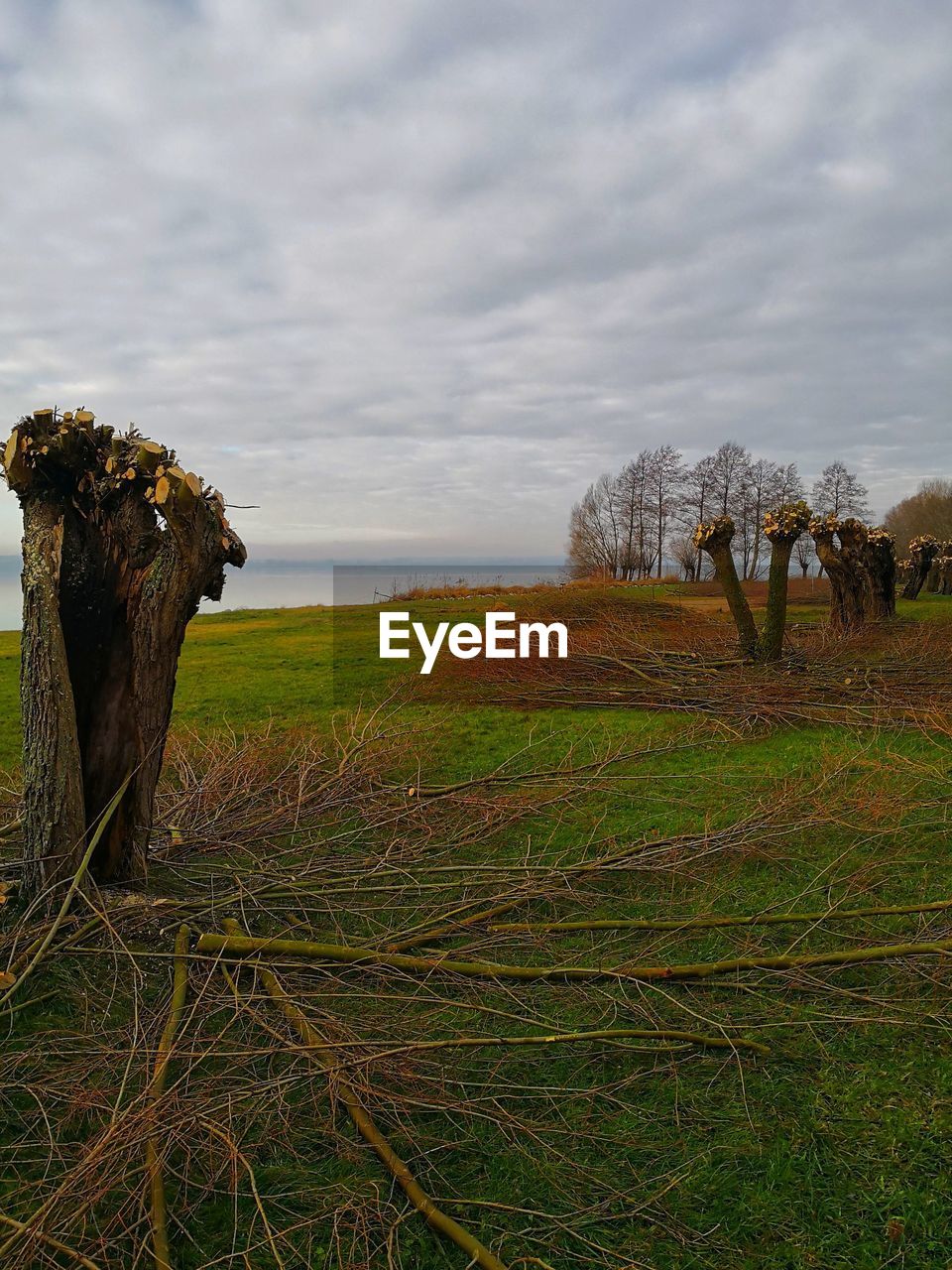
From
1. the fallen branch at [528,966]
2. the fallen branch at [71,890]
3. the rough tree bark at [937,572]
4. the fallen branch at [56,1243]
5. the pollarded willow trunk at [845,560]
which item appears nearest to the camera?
the fallen branch at [56,1243]

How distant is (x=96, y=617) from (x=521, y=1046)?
2.64 metres

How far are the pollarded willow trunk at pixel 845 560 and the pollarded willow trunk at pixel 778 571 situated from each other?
8.81 ft

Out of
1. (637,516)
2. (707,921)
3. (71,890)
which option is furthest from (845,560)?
(637,516)

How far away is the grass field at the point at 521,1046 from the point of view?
211cm

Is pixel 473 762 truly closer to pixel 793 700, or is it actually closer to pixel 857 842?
pixel 857 842

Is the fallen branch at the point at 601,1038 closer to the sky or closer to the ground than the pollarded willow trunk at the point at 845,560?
closer to the ground

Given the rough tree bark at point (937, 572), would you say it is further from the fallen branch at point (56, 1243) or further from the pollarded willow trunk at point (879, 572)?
the fallen branch at point (56, 1243)

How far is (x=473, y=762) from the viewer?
6.68 m

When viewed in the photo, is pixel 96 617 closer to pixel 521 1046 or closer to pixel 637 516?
pixel 521 1046

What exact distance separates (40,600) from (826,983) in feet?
12.1

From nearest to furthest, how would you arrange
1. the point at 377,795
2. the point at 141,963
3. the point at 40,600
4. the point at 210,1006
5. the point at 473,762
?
the point at 210,1006 → the point at 141,963 → the point at 40,600 → the point at 377,795 → the point at 473,762

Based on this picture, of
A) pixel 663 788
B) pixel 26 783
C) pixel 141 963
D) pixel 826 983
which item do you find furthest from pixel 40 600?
pixel 663 788

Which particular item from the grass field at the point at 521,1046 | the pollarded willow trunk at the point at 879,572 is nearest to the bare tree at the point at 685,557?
the pollarded willow trunk at the point at 879,572

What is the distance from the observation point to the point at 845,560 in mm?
13773
